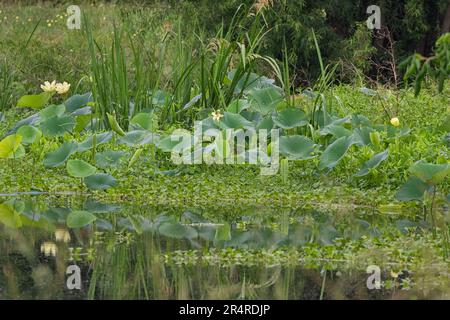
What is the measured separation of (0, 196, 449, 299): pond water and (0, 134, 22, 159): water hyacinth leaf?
0.84m

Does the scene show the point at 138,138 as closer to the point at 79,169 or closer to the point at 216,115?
the point at 216,115

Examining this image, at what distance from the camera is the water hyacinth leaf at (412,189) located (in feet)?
20.7

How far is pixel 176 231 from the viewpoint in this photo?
19.0 feet

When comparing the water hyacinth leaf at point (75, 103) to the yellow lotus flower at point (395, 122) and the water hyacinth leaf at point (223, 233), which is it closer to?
the yellow lotus flower at point (395, 122)

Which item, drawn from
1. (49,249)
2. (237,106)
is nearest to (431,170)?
(237,106)

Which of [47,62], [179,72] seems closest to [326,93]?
[179,72]

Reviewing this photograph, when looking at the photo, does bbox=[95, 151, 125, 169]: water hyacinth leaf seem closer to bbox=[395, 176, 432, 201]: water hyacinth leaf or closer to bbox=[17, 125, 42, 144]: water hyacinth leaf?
bbox=[17, 125, 42, 144]: water hyacinth leaf

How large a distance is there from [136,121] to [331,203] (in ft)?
6.84

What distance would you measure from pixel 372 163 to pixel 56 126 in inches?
104

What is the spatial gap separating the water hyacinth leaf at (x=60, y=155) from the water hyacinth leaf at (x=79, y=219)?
3.68 feet

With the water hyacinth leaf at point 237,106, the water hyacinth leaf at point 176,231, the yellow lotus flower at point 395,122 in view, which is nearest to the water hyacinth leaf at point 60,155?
the water hyacinth leaf at point 237,106

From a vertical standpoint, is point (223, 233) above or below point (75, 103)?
below
